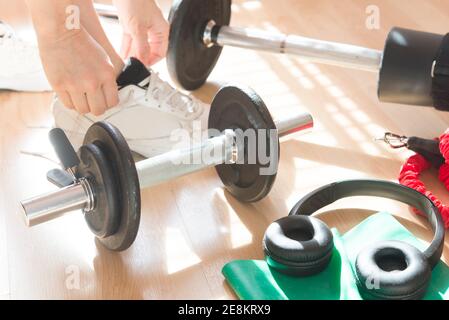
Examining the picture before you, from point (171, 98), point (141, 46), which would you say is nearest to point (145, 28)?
point (141, 46)

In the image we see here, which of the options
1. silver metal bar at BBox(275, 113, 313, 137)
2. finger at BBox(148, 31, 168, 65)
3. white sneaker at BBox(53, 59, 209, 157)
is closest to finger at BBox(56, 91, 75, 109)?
white sneaker at BBox(53, 59, 209, 157)

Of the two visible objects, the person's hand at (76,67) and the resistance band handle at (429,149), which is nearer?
the person's hand at (76,67)

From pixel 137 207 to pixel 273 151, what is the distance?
10.2 inches

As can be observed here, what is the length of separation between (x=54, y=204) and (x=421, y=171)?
0.71m

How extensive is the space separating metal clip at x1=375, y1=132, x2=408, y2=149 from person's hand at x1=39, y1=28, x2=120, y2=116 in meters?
0.58

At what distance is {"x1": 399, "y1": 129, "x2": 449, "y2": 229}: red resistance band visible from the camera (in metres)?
1.20

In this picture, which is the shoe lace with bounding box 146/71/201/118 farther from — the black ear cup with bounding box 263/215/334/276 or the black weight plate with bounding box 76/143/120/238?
the black ear cup with bounding box 263/215/334/276

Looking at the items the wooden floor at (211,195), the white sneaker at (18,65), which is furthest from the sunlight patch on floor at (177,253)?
the white sneaker at (18,65)

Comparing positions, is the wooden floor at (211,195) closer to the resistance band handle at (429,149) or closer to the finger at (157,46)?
the resistance band handle at (429,149)

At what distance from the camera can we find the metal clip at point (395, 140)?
1337 mm

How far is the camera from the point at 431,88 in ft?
4.00

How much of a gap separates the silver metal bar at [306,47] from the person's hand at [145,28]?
18cm
